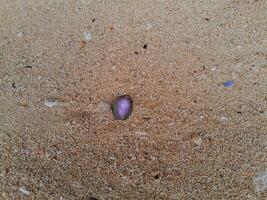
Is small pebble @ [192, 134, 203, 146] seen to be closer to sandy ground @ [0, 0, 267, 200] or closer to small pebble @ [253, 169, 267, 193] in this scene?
sandy ground @ [0, 0, 267, 200]

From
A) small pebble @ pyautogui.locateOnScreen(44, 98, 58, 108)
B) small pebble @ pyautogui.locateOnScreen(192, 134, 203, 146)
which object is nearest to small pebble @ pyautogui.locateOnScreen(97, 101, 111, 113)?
small pebble @ pyautogui.locateOnScreen(44, 98, 58, 108)

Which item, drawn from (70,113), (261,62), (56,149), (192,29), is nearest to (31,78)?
(70,113)

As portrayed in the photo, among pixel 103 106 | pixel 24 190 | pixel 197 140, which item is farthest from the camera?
pixel 103 106

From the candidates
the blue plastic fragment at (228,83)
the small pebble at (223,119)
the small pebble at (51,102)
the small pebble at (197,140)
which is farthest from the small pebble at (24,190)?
the blue plastic fragment at (228,83)

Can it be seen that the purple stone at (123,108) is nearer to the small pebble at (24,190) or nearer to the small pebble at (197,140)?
the small pebble at (197,140)

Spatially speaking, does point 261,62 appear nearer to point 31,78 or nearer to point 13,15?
point 31,78

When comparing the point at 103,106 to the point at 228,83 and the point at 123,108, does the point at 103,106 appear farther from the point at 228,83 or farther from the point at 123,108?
the point at 228,83

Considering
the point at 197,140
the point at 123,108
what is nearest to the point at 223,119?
the point at 197,140
